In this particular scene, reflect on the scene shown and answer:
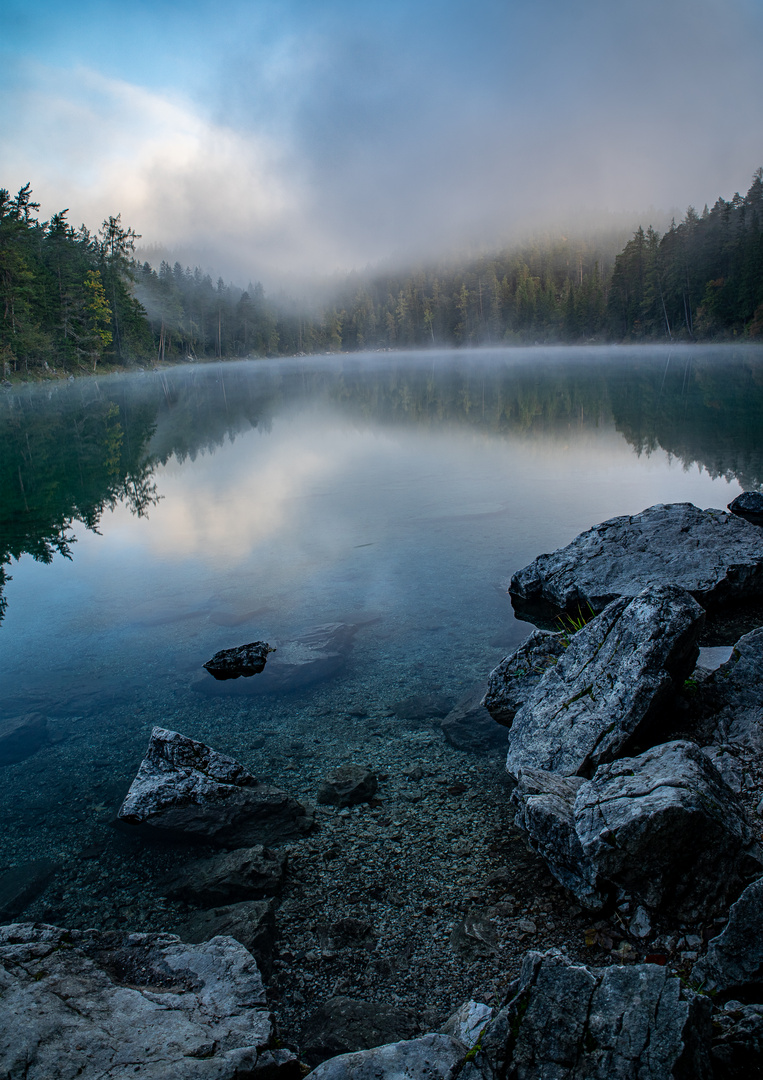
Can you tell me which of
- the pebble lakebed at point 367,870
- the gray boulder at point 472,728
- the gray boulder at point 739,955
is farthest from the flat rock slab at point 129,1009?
the gray boulder at point 472,728

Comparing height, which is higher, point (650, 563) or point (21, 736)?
point (650, 563)

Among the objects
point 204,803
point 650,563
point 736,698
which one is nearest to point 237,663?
point 204,803

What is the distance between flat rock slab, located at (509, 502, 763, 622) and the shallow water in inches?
28.2

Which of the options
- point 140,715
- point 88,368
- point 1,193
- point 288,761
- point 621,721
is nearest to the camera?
point 621,721

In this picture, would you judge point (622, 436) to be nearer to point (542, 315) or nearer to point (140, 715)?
point (140, 715)

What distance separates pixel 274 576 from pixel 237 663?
10.7 ft

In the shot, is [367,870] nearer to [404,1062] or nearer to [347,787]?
[347,787]

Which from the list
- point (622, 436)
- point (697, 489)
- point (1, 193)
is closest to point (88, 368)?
point (1, 193)

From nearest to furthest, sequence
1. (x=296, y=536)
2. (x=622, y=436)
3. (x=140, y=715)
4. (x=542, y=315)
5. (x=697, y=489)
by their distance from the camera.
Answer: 1. (x=140, y=715)
2. (x=296, y=536)
3. (x=697, y=489)
4. (x=622, y=436)
5. (x=542, y=315)

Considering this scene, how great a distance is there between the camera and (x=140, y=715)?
275 inches

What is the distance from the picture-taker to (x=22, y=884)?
4.65 meters

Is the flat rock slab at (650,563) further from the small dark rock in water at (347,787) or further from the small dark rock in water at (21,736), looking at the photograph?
the small dark rock in water at (21,736)

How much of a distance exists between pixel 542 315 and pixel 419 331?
5688 centimetres

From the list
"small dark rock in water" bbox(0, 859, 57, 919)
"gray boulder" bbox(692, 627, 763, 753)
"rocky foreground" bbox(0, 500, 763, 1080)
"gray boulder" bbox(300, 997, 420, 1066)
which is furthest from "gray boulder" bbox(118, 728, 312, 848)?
"gray boulder" bbox(692, 627, 763, 753)
